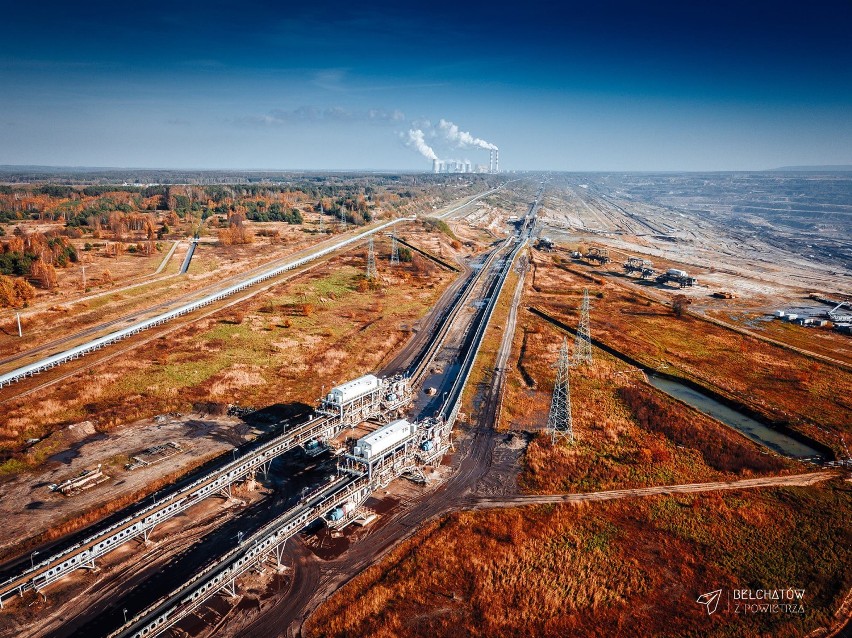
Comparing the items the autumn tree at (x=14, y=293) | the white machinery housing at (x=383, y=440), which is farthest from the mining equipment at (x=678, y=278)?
the autumn tree at (x=14, y=293)

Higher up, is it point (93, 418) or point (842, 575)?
point (93, 418)

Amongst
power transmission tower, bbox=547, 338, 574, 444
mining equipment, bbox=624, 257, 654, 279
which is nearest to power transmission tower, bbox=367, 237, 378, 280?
power transmission tower, bbox=547, 338, 574, 444

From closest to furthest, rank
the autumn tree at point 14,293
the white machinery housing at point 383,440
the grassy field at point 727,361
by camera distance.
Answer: the white machinery housing at point 383,440 → the grassy field at point 727,361 → the autumn tree at point 14,293

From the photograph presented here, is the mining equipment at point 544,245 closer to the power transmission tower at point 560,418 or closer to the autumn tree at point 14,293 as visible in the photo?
the power transmission tower at point 560,418

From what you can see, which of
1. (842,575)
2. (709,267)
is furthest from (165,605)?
(709,267)

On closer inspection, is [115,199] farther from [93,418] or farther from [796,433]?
[796,433]
